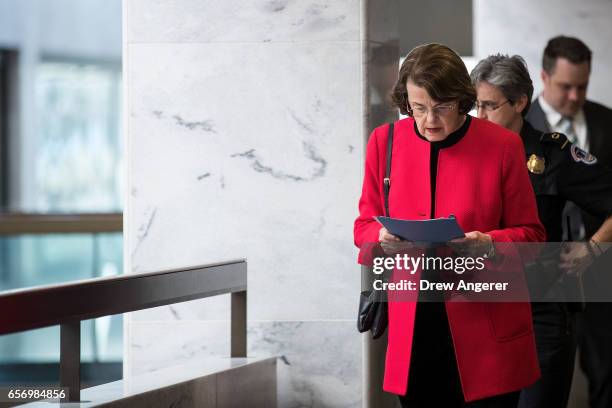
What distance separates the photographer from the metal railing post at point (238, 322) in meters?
4.56

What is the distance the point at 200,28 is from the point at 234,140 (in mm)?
518

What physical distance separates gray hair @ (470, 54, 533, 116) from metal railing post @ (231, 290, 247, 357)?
1417mm

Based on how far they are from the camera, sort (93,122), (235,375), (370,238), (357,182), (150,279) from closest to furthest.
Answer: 1. (370,238)
2. (150,279)
3. (235,375)
4. (357,182)
5. (93,122)

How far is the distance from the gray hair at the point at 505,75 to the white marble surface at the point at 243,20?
3.10 feet

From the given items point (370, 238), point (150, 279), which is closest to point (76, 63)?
point (150, 279)

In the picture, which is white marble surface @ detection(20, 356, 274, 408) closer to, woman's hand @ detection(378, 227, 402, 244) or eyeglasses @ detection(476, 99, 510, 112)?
woman's hand @ detection(378, 227, 402, 244)

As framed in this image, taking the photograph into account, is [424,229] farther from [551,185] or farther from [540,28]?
[540,28]

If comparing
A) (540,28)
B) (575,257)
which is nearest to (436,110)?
(575,257)

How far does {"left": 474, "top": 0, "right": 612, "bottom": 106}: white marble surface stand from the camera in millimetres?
7395

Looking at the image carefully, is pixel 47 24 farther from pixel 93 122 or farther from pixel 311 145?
pixel 311 145

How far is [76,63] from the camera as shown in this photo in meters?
12.8

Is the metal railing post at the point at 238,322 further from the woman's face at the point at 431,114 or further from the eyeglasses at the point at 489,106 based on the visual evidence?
the woman's face at the point at 431,114

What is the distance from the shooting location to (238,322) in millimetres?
4574

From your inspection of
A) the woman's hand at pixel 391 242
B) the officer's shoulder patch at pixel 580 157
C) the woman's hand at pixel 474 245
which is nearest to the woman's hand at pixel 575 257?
A: the officer's shoulder patch at pixel 580 157
